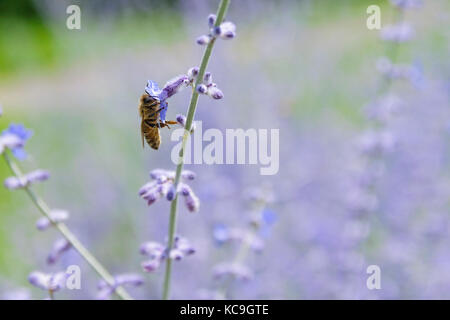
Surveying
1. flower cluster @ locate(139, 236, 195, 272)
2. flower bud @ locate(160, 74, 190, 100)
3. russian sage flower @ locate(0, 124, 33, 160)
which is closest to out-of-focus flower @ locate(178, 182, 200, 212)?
flower cluster @ locate(139, 236, 195, 272)

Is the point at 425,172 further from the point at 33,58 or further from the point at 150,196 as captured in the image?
the point at 33,58

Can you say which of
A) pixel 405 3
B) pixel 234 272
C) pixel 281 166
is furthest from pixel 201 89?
pixel 281 166

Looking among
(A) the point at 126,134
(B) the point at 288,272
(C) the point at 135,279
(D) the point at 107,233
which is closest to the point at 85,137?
(A) the point at 126,134

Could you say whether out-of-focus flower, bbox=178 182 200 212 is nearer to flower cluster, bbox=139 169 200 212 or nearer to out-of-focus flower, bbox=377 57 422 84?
flower cluster, bbox=139 169 200 212

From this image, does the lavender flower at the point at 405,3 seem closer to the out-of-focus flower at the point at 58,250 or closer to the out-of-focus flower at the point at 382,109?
the out-of-focus flower at the point at 382,109

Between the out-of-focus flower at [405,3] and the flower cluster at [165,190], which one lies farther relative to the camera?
the out-of-focus flower at [405,3]

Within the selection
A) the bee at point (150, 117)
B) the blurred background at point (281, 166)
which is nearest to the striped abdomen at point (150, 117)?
the bee at point (150, 117)

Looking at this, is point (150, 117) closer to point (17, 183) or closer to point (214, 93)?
point (214, 93)
